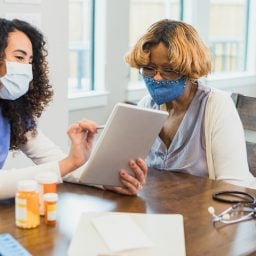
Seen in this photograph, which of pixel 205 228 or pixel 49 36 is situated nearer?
pixel 205 228

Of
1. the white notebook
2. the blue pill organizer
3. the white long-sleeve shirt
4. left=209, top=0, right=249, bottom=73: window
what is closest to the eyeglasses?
the white long-sleeve shirt

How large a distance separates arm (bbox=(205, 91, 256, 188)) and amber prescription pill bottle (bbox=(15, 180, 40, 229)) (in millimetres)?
795

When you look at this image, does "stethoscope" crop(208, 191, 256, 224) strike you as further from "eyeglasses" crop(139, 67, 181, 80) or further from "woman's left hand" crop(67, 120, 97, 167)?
"eyeglasses" crop(139, 67, 181, 80)

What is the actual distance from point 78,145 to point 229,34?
3.70 metres

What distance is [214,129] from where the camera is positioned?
1.95m

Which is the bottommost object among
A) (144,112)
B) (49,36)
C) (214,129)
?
(214,129)

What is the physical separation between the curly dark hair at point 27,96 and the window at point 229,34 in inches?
115

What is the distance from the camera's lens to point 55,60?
9.52 ft

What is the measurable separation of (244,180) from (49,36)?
1418 millimetres

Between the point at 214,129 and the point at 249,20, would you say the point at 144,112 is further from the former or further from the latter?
the point at 249,20

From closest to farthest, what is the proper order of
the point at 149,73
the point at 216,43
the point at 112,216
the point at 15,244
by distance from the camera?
the point at 15,244
the point at 112,216
the point at 149,73
the point at 216,43

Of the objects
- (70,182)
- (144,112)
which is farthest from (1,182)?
(144,112)

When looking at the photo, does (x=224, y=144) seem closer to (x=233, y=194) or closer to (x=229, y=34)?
(x=233, y=194)

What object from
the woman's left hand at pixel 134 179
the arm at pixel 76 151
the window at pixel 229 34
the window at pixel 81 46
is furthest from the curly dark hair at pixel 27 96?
the window at pixel 229 34
